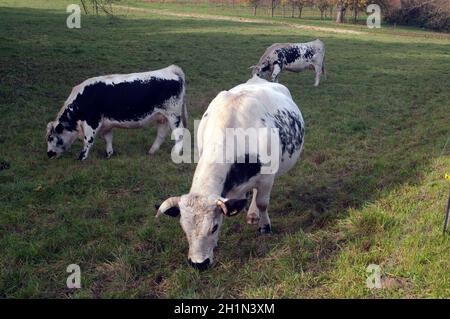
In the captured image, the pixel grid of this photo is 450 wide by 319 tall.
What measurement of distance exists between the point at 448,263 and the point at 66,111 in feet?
21.4

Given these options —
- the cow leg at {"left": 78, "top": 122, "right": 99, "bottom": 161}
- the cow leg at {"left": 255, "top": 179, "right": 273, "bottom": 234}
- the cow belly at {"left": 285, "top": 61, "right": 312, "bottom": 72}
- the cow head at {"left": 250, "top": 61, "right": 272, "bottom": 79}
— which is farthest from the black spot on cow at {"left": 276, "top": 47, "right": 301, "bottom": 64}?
the cow leg at {"left": 255, "top": 179, "right": 273, "bottom": 234}

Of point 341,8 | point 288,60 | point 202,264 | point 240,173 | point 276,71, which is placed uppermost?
point 341,8

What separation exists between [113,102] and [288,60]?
9.02m

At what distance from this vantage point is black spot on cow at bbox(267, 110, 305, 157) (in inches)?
213

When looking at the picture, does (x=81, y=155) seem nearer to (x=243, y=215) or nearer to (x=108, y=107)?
(x=108, y=107)

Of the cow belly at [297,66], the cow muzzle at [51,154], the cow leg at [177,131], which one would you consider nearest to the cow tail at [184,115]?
the cow leg at [177,131]

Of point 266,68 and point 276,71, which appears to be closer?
point 276,71

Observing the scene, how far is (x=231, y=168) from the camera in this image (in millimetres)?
4605

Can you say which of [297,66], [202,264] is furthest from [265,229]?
[297,66]

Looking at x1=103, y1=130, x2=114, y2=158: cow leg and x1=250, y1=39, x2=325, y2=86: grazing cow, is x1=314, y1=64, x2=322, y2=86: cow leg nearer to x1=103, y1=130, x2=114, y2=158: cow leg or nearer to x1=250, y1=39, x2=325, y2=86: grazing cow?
x1=250, y1=39, x2=325, y2=86: grazing cow

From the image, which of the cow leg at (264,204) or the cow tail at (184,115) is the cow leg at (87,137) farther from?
the cow leg at (264,204)

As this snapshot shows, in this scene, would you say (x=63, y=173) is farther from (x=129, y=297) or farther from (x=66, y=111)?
(x=129, y=297)

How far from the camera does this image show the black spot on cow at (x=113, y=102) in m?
7.98

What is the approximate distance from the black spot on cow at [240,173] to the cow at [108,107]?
3.93 metres
